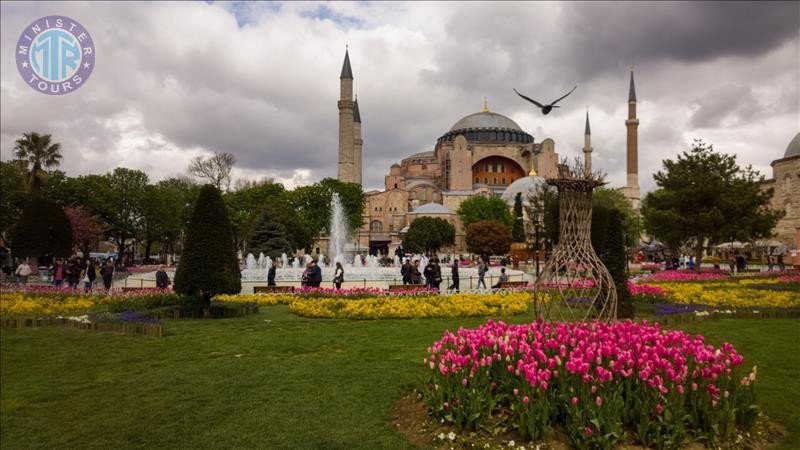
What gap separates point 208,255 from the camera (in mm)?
11055

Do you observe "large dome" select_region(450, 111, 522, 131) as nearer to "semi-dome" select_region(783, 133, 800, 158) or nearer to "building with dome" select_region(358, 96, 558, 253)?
"building with dome" select_region(358, 96, 558, 253)

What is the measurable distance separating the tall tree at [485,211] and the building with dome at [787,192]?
22.4m

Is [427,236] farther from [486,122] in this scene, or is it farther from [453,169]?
[486,122]

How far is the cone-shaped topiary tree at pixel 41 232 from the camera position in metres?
23.8

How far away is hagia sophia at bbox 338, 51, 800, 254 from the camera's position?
63219 mm

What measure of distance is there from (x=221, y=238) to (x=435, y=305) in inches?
185

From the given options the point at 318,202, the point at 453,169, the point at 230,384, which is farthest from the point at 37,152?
the point at 453,169

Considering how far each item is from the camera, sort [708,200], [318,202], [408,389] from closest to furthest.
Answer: [408,389] < [708,200] < [318,202]

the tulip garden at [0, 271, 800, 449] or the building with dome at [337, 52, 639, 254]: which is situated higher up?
the building with dome at [337, 52, 639, 254]

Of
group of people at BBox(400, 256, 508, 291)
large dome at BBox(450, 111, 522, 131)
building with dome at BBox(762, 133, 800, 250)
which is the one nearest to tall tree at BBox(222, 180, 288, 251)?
group of people at BBox(400, 256, 508, 291)

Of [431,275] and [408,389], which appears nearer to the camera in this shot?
[408,389]

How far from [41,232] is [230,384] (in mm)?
22176

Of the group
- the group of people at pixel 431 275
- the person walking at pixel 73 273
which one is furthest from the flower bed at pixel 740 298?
the person walking at pixel 73 273

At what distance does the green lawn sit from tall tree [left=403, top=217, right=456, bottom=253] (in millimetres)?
42921
